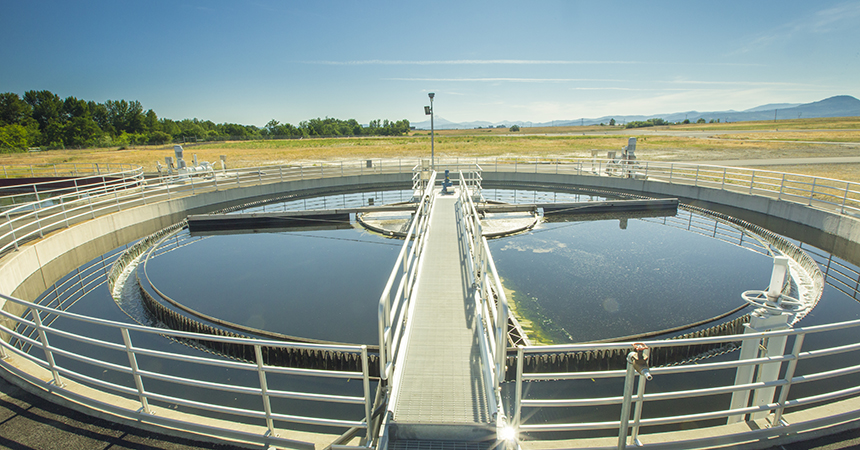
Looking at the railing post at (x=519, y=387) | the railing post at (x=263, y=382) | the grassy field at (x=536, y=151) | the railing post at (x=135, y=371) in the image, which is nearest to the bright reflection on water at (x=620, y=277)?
the railing post at (x=519, y=387)

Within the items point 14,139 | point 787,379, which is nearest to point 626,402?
point 787,379

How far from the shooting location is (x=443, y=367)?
4.76 m

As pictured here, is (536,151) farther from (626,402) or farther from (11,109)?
(11,109)

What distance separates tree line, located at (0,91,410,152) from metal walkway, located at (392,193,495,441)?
90.7 metres

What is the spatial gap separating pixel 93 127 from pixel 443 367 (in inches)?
4597

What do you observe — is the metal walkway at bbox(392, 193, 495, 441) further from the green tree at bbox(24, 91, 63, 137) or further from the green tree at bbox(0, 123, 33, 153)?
the green tree at bbox(24, 91, 63, 137)

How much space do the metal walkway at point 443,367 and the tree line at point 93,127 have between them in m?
90.7

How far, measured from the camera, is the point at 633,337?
22.1 ft

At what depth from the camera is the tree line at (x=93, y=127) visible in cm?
8075

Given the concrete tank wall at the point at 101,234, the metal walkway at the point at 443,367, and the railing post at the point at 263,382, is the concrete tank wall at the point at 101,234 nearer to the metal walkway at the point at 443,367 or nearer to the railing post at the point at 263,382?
the railing post at the point at 263,382

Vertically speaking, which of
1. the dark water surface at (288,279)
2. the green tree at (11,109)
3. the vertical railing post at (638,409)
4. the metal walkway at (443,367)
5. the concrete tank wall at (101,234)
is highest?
the green tree at (11,109)

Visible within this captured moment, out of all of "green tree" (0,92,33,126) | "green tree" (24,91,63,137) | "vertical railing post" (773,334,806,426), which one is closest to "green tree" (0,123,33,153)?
"green tree" (0,92,33,126)

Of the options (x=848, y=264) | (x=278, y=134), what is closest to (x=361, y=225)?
(x=848, y=264)

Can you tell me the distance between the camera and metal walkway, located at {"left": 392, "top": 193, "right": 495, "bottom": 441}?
3.79 meters
